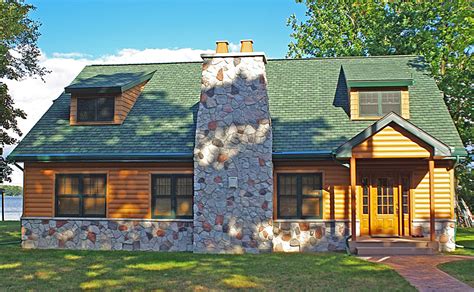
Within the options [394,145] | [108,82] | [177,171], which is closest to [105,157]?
[177,171]

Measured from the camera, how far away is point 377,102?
56.7ft

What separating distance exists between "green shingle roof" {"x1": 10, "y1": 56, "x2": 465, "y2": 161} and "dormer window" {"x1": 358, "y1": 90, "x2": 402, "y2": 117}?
46 cm

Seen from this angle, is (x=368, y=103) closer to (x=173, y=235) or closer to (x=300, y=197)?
(x=300, y=197)

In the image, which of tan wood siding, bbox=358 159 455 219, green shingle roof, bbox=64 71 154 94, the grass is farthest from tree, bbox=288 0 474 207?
green shingle roof, bbox=64 71 154 94

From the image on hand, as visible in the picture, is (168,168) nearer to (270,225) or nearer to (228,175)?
(228,175)

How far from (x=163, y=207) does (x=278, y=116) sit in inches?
195

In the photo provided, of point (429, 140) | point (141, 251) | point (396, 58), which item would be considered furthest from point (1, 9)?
point (429, 140)

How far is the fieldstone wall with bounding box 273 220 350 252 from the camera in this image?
15711 millimetres

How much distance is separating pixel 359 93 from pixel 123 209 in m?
8.65

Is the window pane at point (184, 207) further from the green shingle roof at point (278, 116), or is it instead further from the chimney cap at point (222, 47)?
the chimney cap at point (222, 47)

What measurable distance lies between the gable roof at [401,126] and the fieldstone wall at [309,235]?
96.9 inches

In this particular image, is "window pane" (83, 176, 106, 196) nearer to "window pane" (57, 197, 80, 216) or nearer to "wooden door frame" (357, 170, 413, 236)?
"window pane" (57, 197, 80, 216)

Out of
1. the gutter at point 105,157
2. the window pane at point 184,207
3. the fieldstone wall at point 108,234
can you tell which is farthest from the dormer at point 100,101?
the window pane at point 184,207

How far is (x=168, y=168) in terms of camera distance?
53.8 ft
